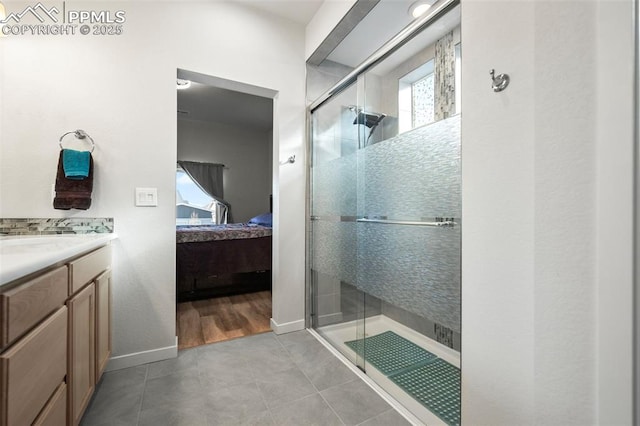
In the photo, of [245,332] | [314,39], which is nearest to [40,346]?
[245,332]

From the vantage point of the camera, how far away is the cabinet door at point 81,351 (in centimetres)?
102

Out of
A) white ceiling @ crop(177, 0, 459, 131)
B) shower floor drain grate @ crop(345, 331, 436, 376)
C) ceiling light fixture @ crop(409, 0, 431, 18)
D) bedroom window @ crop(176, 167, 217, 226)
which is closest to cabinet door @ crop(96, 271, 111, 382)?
shower floor drain grate @ crop(345, 331, 436, 376)

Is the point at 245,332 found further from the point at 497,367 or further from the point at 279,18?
the point at 279,18

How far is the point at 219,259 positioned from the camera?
289cm

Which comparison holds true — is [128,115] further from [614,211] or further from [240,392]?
[614,211]

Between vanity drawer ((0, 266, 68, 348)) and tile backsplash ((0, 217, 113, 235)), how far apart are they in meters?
0.83

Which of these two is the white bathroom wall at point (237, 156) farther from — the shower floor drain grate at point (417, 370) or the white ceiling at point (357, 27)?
the shower floor drain grate at point (417, 370)

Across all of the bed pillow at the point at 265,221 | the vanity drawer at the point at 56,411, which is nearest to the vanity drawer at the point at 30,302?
the vanity drawer at the point at 56,411

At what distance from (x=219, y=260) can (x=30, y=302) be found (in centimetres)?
219

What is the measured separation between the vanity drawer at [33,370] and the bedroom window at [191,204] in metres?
4.07

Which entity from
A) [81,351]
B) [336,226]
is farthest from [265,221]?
[81,351]

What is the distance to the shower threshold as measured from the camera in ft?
4.61

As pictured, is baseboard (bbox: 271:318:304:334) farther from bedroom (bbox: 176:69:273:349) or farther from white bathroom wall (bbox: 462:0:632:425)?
white bathroom wall (bbox: 462:0:632:425)

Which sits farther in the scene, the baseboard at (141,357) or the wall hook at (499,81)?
the baseboard at (141,357)
